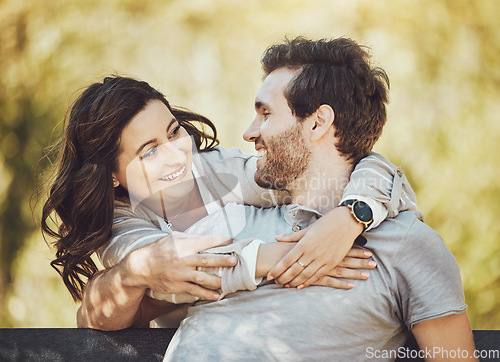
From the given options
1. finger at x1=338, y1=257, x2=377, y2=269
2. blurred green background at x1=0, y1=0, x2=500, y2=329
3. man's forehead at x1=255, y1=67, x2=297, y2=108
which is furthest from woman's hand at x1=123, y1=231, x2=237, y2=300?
blurred green background at x1=0, y1=0, x2=500, y2=329

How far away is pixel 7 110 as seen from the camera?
479 cm

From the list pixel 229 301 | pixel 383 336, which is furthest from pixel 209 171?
pixel 383 336

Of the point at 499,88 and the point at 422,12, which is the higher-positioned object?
the point at 422,12

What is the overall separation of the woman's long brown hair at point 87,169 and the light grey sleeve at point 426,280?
107 centimetres

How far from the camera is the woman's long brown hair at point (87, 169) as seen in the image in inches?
83.8

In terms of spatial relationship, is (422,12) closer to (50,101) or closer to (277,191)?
(277,191)

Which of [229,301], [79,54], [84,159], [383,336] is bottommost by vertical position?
[383,336]

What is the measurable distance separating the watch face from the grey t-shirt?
2.9 inches

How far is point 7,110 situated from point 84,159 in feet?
9.55

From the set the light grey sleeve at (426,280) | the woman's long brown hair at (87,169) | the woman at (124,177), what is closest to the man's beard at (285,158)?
the woman at (124,177)

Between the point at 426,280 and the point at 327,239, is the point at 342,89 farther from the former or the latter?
the point at 426,280

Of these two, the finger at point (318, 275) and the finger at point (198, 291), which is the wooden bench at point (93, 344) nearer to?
the finger at point (198, 291)

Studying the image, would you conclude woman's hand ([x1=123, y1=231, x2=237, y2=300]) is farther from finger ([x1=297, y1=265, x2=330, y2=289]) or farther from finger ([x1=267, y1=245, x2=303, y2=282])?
finger ([x1=297, y1=265, x2=330, y2=289])

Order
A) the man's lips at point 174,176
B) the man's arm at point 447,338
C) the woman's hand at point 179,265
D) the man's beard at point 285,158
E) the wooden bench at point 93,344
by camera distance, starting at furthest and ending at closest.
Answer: the man's lips at point 174,176 → the man's beard at point 285,158 → the wooden bench at point 93,344 → the woman's hand at point 179,265 → the man's arm at point 447,338
